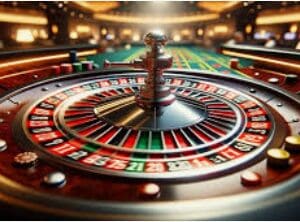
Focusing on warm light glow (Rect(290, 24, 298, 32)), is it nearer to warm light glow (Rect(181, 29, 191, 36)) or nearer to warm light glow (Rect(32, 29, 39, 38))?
warm light glow (Rect(181, 29, 191, 36))

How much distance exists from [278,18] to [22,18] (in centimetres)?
1389

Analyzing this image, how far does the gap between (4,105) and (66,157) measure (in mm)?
A: 1329

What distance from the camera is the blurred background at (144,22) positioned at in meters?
13.1

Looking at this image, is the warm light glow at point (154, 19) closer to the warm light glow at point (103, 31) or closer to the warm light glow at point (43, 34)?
the warm light glow at point (103, 31)

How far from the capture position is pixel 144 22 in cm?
2630

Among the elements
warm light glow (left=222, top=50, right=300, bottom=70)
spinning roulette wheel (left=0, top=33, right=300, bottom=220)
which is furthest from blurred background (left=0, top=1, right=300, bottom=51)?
spinning roulette wheel (left=0, top=33, right=300, bottom=220)

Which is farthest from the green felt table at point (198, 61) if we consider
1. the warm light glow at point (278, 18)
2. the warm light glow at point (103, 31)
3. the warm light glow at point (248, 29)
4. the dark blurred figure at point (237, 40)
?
the warm light glow at point (103, 31)

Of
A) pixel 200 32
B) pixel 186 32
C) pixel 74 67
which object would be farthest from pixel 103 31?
pixel 74 67

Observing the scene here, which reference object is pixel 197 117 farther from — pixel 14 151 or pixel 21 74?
pixel 21 74

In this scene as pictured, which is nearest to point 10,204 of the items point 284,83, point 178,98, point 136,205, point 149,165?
point 136,205

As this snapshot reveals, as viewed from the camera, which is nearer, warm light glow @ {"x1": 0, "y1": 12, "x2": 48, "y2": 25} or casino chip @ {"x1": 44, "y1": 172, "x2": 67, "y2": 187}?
casino chip @ {"x1": 44, "y1": 172, "x2": 67, "y2": 187}

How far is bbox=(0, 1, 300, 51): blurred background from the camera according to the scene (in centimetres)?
1313

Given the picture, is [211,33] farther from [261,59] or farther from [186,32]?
[261,59]

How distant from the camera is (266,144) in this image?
1.95 metres
